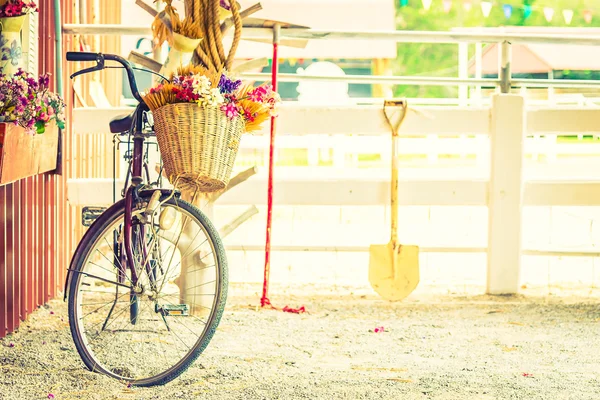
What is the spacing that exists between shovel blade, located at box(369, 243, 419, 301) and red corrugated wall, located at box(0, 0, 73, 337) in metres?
1.70

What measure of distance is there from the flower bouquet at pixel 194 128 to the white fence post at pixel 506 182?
2.21 meters

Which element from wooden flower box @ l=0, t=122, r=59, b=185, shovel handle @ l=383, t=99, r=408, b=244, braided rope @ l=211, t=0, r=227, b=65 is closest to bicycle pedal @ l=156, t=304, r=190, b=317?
wooden flower box @ l=0, t=122, r=59, b=185

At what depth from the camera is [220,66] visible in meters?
3.85

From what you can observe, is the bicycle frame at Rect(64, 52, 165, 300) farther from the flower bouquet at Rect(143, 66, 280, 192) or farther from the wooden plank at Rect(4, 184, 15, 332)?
the wooden plank at Rect(4, 184, 15, 332)

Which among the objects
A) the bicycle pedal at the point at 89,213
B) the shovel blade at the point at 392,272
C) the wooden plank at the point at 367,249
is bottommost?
the shovel blade at the point at 392,272

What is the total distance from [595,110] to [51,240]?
3.07 meters

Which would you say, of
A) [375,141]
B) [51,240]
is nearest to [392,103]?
[51,240]

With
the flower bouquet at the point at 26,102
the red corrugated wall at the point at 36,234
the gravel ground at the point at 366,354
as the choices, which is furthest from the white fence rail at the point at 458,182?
the flower bouquet at the point at 26,102

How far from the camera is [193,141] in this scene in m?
3.10

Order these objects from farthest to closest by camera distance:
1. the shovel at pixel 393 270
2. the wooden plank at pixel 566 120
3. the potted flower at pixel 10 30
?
1. the wooden plank at pixel 566 120
2. the shovel at pixel 393 270
3. the potted flower at pixel 10 30

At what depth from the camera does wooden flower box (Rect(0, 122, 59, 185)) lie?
3.12m

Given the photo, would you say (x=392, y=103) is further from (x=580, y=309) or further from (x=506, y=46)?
(x=580, y=309)

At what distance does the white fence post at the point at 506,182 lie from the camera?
5008 mm

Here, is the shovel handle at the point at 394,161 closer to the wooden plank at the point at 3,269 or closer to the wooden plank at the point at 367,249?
the wooden plank at the point at 367,249
